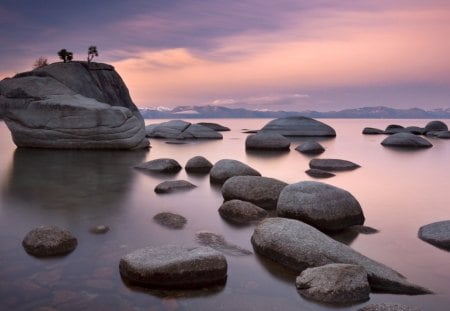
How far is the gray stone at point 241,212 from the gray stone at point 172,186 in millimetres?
2636

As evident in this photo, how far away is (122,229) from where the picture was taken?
7660mm

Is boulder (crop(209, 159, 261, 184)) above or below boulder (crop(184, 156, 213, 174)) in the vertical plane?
above

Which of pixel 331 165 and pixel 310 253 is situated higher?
pixel 310 253

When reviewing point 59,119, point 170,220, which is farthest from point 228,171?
point 59,119

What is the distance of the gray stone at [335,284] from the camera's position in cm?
498

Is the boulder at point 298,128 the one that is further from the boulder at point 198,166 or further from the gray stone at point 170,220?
the gray stone at point 170,220

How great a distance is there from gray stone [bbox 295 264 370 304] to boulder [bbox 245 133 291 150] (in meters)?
20.3

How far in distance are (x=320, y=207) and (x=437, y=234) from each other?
2.00 metres

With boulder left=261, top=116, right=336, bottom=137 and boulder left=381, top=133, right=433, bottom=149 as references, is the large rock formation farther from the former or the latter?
boulder left=261, top=116, right=336, bottom=137

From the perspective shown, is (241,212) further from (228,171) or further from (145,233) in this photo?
(228,171)

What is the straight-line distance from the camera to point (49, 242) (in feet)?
21.0

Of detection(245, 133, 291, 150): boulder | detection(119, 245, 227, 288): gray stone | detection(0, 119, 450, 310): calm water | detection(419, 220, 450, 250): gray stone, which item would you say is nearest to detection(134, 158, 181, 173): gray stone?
detection(0, 119, 450, 310): calm water

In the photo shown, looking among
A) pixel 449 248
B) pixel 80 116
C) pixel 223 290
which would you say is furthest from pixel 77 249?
pixel 80 116

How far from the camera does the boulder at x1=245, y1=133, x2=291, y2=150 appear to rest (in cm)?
2548
